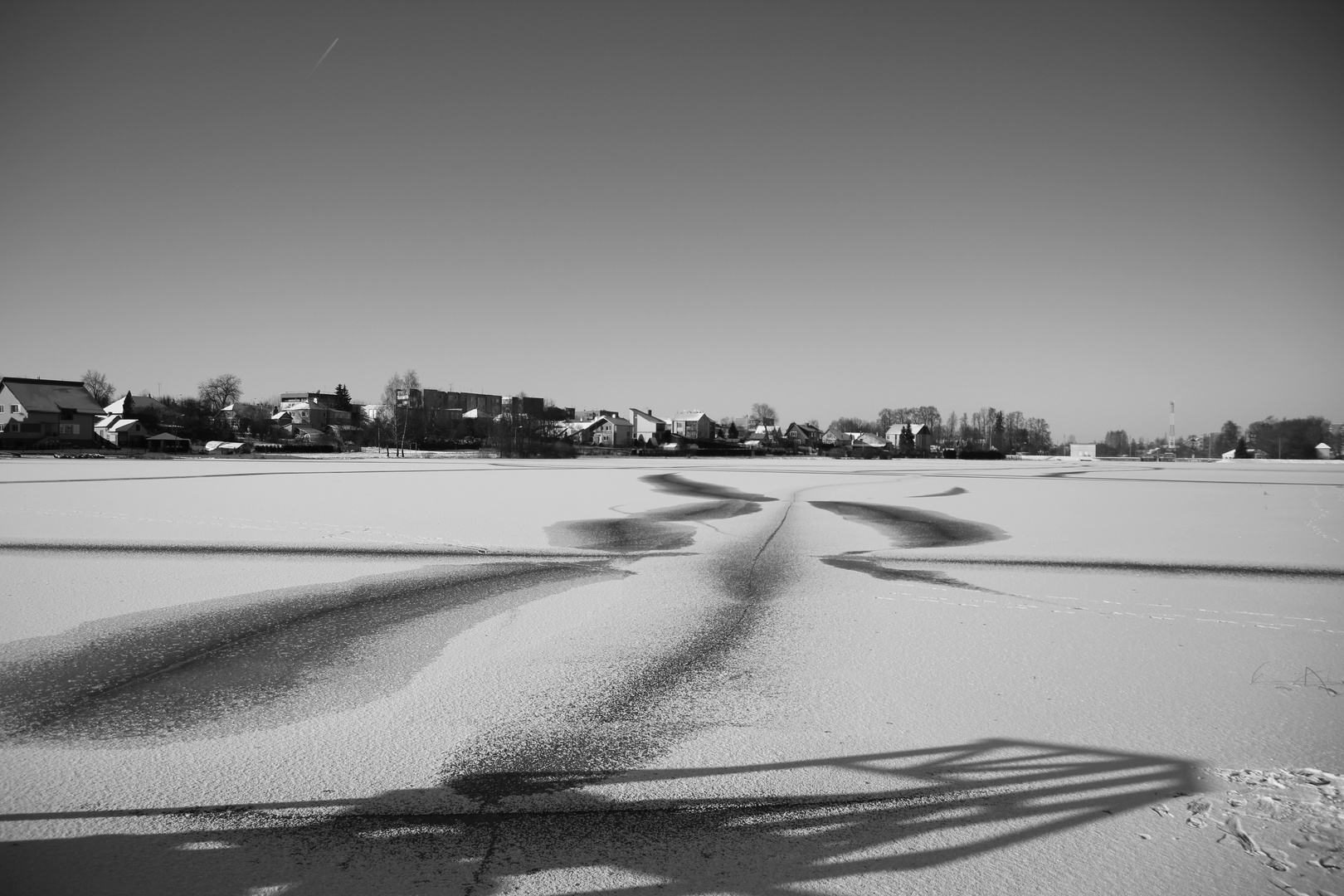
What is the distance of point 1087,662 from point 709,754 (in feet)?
12.8

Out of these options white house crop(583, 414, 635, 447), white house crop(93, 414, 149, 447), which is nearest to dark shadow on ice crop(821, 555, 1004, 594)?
white house crop(93, 414, 149, 447)

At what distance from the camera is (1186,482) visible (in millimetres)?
35688

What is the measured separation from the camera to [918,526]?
1644 centimetres

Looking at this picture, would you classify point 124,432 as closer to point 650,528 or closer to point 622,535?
point 650,528

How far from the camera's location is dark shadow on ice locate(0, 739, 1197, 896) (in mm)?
3223

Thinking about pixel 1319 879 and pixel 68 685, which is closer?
pixel 1319 879

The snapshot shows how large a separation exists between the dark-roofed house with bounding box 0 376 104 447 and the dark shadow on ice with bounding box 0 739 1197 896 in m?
95.5

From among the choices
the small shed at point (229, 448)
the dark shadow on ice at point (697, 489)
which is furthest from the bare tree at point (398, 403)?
the dark shadow on ice at point (697, 489)

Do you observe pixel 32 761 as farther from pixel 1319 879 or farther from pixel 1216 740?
pixel 1216 740

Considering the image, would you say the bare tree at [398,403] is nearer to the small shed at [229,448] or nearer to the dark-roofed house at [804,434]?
the small shed at [229,448]

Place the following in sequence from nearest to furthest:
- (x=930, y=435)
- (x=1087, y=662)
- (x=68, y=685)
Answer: (x=68, y=685), (x=1087, y=662), (x=930, y=435)

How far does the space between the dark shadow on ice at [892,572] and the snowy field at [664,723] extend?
0.09 m

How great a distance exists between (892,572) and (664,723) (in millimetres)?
6560

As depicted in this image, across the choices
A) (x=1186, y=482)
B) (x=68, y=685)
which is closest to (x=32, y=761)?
(x=68, y=685)
